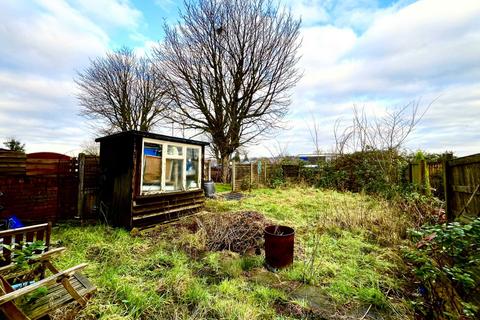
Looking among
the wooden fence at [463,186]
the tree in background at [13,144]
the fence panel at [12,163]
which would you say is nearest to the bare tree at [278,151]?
the wooden fence at [463,186]

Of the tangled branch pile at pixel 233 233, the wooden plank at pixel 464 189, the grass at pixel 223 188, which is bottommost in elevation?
the tangled branch pile at pixel 233 233

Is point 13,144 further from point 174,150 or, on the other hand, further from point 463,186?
point 463,186

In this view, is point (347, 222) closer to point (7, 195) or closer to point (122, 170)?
point (122, 170)

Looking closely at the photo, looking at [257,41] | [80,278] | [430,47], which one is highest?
[257,41]

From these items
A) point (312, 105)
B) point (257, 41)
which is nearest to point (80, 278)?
point (312, 105)

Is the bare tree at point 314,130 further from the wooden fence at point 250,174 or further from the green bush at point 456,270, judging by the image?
the green bush at point 456,270

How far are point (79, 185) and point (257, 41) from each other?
11862 mm

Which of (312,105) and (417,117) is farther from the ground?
(312,105)

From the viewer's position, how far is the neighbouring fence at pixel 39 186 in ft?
15.4

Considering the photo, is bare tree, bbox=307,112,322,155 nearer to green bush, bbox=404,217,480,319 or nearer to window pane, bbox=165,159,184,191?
window pane, bbox=165,159,184,191

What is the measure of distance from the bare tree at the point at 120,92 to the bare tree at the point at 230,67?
407 centimetres

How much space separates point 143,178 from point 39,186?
2.44 m

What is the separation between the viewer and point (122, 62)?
55.7 ft

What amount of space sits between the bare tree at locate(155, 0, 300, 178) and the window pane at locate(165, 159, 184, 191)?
7914 millimetres
